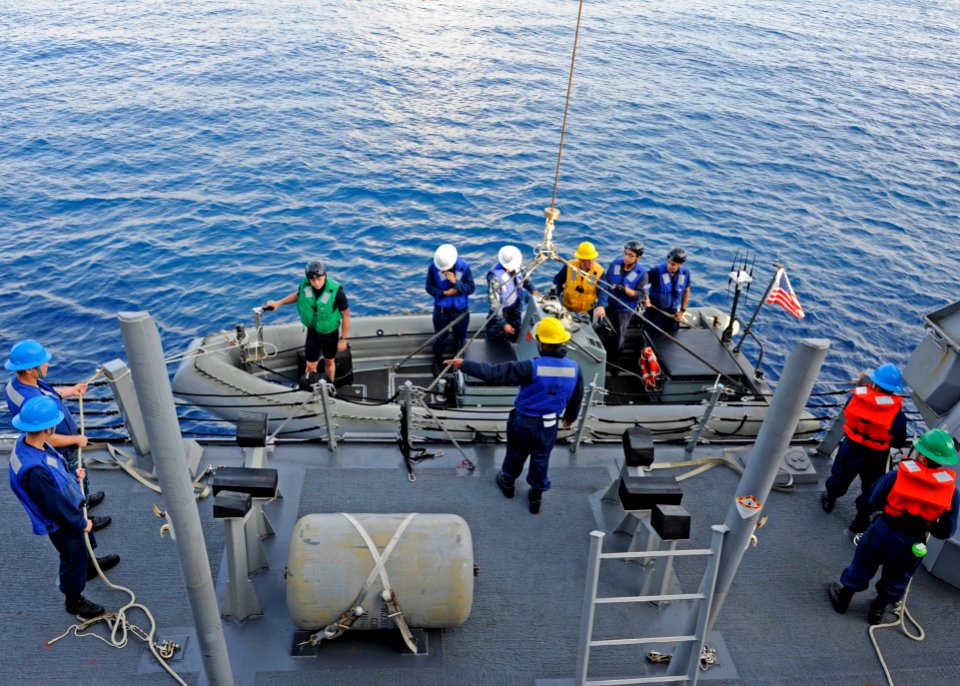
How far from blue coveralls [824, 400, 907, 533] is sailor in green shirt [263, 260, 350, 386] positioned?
209 inches

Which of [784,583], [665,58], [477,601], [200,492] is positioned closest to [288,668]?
[477,601]

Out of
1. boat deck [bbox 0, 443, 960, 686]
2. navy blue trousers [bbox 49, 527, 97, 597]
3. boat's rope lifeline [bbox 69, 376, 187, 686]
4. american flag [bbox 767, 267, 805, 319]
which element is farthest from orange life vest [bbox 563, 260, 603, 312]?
navy blue trousers [bbox 49, 527, 97, 597]

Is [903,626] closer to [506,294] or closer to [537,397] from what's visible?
[537,397]

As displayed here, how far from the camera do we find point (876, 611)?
5.56m

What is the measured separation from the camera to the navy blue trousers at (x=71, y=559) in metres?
4.93

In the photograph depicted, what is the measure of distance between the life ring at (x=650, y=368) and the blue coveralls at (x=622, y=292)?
14.0 inches

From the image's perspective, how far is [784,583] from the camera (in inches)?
232

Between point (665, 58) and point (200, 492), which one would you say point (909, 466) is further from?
point (665, 58)

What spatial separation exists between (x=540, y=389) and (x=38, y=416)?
342 centimetres

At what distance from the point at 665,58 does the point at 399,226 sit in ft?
63.4

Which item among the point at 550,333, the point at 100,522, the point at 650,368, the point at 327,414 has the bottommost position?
the point at 650,368

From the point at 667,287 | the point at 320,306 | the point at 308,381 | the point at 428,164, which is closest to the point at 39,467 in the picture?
the point at 320,306

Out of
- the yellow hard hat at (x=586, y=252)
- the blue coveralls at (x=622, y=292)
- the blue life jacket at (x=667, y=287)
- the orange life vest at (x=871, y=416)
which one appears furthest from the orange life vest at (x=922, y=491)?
the blue life jacket at (x=667, y=287)

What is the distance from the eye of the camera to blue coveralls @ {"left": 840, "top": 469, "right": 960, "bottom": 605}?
5.12 m
